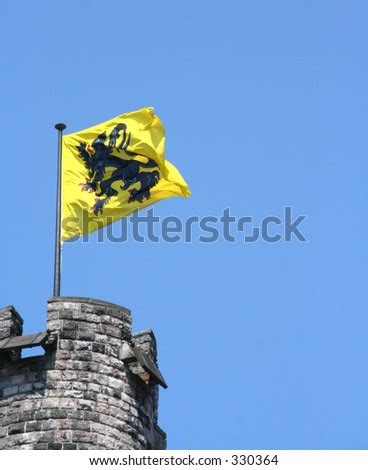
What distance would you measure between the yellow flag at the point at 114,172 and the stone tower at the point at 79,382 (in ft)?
9.56

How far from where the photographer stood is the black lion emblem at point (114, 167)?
48.2 meters

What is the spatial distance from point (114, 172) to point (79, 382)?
22.0 feet

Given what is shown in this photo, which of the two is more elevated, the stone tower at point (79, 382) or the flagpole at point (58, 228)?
the flagpole at point (58, 228)

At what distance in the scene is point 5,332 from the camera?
147 ft

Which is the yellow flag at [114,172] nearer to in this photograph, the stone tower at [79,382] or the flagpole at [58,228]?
the flagpole at [58,228]

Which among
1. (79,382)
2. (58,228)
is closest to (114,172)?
(58,228)

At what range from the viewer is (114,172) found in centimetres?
4862

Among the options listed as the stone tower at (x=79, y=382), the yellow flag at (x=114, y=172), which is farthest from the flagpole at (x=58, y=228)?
the stone tower at (x=79, y=382)
